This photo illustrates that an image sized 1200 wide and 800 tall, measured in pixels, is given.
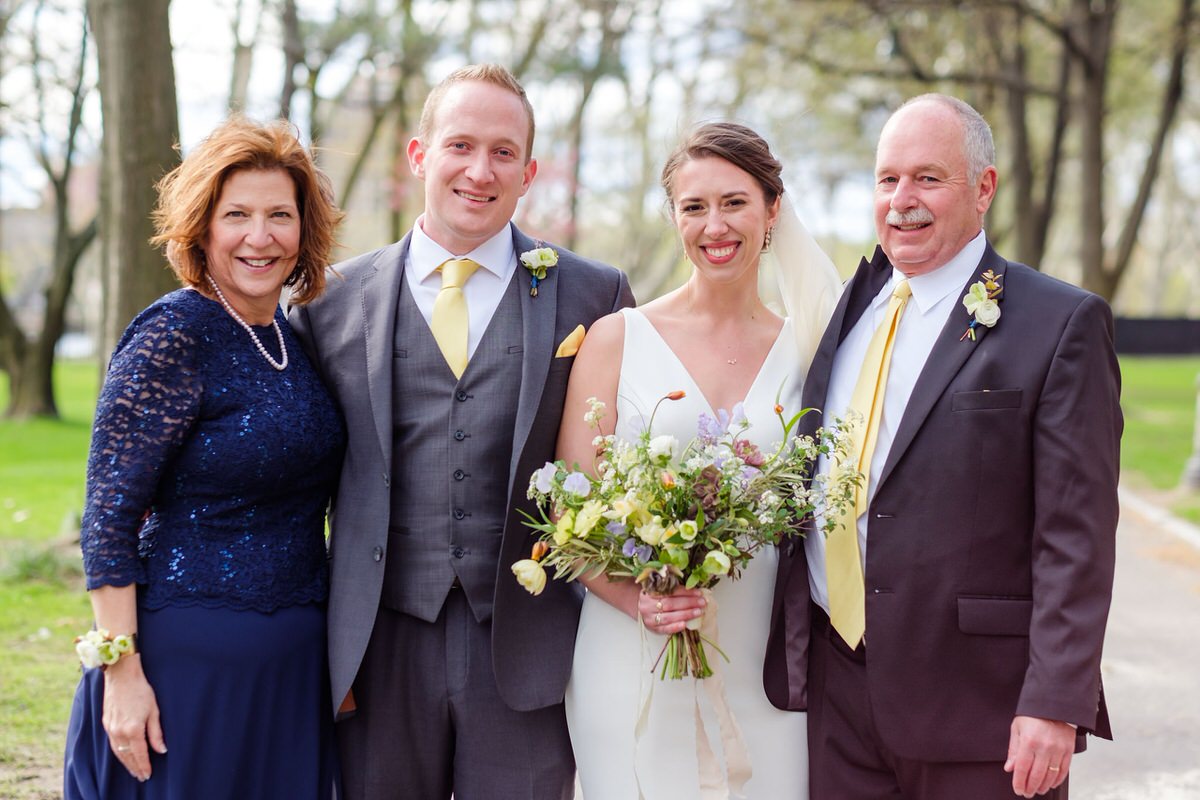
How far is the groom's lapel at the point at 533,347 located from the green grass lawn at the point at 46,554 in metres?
2.95

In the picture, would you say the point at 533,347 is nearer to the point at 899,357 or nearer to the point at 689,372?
the point at 689,372

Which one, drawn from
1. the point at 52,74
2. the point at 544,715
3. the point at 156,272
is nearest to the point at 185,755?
the point at 544,715

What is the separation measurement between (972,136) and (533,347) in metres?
1.43

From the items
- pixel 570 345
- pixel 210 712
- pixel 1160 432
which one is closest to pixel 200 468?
pixel 210 712

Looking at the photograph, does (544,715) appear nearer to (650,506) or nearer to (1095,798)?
(650,506)

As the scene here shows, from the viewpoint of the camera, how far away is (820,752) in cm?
337

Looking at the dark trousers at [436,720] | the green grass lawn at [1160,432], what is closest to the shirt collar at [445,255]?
the dark trousers at [436,720]

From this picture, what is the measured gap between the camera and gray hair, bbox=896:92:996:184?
3316 millimetres

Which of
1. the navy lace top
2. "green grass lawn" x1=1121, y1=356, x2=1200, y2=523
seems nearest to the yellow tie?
the navy lace top

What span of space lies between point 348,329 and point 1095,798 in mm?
4027

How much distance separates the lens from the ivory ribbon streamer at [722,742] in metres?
3.41

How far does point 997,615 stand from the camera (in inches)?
120

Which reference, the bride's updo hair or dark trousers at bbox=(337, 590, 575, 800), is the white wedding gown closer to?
dark trousers at bbox=(337, 590, 575, 800)

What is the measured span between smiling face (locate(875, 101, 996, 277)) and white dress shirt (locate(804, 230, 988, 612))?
55mm
